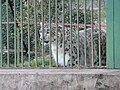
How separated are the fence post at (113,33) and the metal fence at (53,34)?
142 mm

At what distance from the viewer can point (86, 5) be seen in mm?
6297

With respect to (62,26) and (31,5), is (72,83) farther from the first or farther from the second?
(31,5)

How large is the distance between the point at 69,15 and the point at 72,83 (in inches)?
46.0

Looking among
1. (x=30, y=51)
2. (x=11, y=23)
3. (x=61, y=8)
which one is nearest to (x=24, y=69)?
(x=30, y=51)

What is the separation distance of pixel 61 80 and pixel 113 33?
1.17 m

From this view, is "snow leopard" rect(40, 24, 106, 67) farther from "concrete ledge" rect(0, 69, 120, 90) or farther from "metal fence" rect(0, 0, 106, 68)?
"concrete ledge" rect(0, 69, 120, 90)

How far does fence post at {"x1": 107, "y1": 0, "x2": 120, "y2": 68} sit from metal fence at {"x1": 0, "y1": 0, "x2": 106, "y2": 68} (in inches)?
5.6

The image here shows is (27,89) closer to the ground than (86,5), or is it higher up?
closer to the ground

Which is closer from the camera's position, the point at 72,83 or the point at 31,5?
the point at 72,83

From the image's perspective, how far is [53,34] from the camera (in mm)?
6426

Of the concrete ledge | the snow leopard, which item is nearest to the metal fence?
the snow leopard

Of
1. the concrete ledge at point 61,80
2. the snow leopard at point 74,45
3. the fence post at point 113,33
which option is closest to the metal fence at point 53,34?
the snow leopard at point 74,45

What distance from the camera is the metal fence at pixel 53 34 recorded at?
6242mm

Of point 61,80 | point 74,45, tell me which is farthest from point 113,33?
point 61,80
